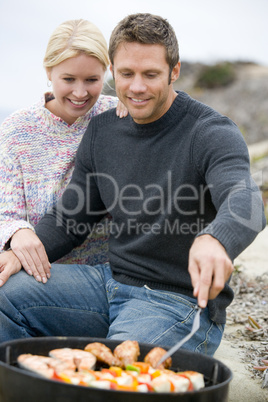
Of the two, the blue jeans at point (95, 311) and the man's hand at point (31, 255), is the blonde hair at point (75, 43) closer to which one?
the man's hand at point (31, 255)

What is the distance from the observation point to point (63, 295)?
266 cm

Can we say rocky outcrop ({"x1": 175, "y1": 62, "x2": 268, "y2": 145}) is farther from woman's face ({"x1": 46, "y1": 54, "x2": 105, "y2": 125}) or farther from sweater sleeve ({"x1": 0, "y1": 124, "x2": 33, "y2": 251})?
sweater sleeve ({"x1": 0, "y1": 124, "x2": 33, "y2": 251})

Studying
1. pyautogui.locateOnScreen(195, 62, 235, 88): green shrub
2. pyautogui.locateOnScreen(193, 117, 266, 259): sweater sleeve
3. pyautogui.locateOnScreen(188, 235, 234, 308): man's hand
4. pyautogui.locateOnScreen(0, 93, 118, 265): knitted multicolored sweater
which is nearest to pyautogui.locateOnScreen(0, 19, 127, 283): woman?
pyautogui.locateOnScreen(0, 93, 118, 265): knitted multicolored sweater

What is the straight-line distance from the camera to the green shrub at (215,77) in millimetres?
26000

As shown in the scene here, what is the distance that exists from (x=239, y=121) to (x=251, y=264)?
1517 centimetres

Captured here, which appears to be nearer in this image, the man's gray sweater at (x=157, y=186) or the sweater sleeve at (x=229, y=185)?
the sweater sleeve at (x=229, y=185)

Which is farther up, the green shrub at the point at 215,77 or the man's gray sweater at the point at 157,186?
the man's gray sweater at the point at 157,186

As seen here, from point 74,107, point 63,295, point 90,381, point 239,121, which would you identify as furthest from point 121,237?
point 239,121

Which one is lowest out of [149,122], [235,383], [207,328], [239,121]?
[239,121]

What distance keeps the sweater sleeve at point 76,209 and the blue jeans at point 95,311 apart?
189mm

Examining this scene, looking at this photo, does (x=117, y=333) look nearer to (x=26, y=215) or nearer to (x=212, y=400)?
(x=212, y=400)

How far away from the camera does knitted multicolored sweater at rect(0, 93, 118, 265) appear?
305 cm

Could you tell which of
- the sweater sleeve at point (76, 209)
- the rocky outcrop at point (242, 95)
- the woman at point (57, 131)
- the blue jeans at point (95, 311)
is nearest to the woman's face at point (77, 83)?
the woman at point (57, 131)

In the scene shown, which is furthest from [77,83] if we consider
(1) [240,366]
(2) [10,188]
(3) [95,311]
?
(1) [240,366]
